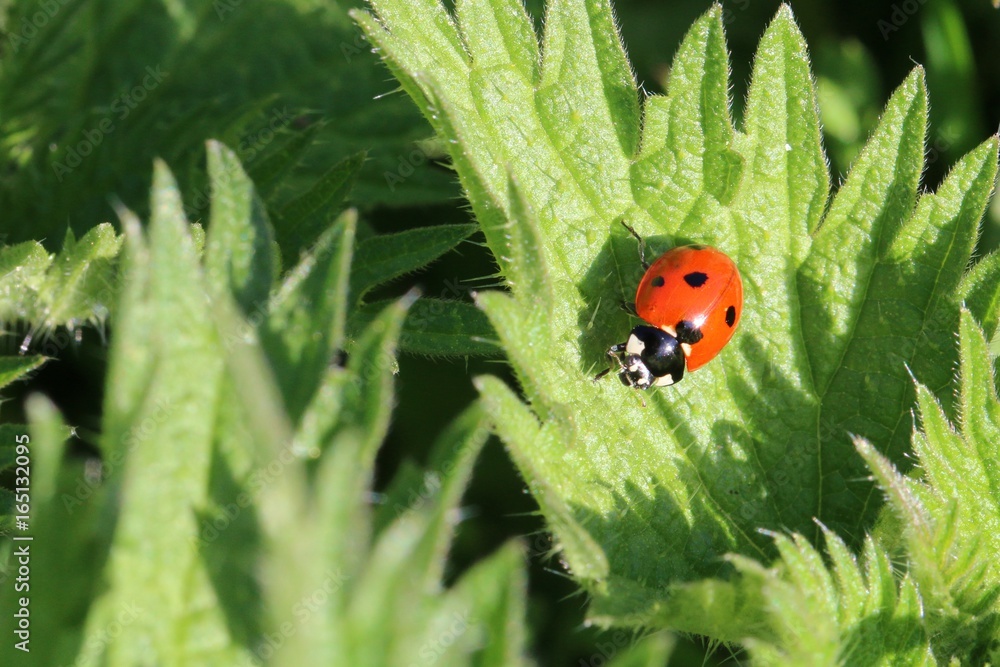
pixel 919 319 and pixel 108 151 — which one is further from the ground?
pixel 108 151

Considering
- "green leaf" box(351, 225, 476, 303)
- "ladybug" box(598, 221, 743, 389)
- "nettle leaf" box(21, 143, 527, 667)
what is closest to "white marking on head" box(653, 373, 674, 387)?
"ladybug" box(598, 221, 743, 389)

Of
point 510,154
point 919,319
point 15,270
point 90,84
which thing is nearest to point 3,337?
point 15,270

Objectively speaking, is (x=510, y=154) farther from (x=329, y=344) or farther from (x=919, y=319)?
(x=919, y=319)

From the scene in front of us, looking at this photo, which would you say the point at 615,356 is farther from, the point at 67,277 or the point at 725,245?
the point at 67,277

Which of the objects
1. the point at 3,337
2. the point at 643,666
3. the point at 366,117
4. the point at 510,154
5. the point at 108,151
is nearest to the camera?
the point at 643,666

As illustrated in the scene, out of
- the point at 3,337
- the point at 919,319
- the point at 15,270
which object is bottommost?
the point at 919,319

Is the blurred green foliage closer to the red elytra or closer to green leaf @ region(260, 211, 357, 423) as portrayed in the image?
the red elytra
